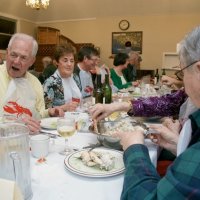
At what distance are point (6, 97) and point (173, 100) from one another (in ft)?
3.70

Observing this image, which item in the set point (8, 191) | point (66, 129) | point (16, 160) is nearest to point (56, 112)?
point (66, 129)

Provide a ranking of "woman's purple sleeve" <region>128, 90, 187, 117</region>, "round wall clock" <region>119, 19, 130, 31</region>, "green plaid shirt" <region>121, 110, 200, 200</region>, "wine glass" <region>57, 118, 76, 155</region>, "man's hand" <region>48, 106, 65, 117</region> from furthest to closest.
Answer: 1. "round wall clock" <region>119, 19, 130, 31</region>
2. "man's hand" <region>48, 106, 65, 117</region>
3. "woman's purple sleeve" <region>128, 90, 187, 117</region>
4. "wine glass" <region>57, 118, 76, 155</region>
5. "green plaid shirt" <region>121, 110, 200, 200</region>

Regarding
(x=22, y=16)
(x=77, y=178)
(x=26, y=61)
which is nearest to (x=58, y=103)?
(x=26, y=61)

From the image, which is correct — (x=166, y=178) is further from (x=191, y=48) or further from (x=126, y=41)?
(x=126, y=41)

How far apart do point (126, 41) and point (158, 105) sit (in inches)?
257

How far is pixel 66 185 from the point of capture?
871 millimetres

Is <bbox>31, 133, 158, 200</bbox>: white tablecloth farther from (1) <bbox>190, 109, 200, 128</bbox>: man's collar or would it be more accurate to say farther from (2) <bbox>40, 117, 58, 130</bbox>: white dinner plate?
(2) <bbox>40, 117, 58, 130</bbox>: white dinner plate

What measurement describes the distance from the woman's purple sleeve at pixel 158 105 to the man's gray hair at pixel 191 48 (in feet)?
3.20

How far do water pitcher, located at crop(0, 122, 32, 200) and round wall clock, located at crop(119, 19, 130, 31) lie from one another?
7.64 meters

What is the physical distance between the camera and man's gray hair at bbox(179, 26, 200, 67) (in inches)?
27.8

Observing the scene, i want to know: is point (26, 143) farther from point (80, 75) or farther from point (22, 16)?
point (22, 16)

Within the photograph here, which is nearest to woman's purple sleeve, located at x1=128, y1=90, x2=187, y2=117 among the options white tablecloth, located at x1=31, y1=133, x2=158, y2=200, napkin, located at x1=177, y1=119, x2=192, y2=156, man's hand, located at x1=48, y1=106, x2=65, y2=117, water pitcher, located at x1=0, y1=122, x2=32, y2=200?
man's hand, located at x1=48, y1=106, x2=65, y2=117

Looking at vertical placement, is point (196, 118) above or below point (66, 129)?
above

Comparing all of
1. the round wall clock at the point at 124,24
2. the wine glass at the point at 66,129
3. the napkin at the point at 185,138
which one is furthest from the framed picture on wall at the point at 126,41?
the napkin at the point at 185,138
